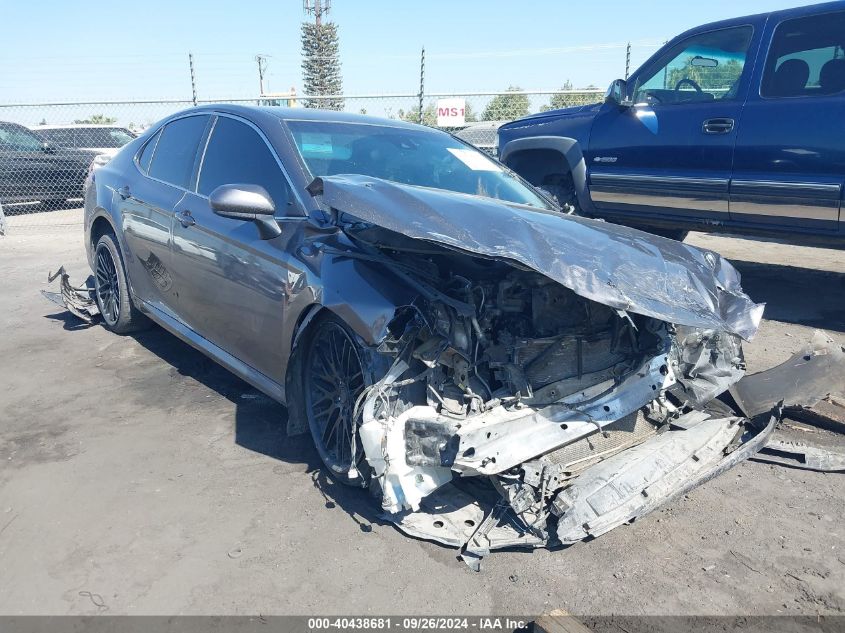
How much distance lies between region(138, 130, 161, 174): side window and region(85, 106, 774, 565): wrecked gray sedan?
1395 mm

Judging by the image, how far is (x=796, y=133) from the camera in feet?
17.4

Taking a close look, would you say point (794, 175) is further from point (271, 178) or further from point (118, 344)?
point (118, 344)

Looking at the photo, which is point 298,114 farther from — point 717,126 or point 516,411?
point 717,126

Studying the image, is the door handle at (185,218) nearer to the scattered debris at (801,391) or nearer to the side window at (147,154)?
the side window at (147,154)

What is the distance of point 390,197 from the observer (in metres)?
2.84

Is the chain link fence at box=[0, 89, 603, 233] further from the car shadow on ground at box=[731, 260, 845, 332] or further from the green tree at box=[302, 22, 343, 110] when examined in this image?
the green tree at box=[302, 22, 343, 110]

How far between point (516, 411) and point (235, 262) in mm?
1731

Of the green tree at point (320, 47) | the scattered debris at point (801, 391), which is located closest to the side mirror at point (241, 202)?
the scattered debris at point (801, 391)

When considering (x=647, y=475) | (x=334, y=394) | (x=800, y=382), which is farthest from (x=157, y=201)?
(x=800, y=382)

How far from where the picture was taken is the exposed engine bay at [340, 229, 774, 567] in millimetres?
2752

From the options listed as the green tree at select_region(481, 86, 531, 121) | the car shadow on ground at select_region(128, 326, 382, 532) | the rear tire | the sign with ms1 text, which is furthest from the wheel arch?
the sign with ms1 text

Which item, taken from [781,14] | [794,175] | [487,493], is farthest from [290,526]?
[781,14]

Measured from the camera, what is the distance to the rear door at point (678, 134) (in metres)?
5.74

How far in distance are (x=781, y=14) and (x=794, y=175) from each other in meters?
1.39
